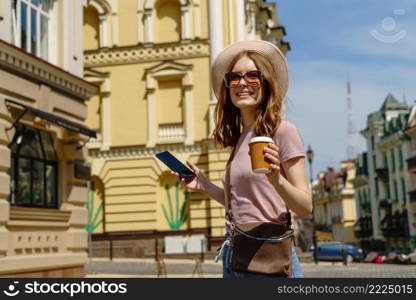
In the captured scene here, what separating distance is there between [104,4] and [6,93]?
18426 mm

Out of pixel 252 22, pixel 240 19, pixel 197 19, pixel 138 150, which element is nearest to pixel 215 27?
pixel 197 19

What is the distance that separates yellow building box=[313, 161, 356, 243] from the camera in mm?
91875

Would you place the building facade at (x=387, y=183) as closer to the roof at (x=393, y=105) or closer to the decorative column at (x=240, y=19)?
the roof at (x=393, y=105)

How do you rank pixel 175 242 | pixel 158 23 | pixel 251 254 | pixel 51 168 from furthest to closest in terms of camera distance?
pixel 158 23 < pixel 175 242 < pixel 51 168 < pixel 251 254

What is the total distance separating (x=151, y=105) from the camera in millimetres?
29984

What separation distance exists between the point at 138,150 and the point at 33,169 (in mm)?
14850

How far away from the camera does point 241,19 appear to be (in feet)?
97.7

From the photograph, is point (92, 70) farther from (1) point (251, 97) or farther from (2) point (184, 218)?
(1) point (251, 97)

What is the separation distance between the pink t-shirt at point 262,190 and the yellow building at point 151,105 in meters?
24.4

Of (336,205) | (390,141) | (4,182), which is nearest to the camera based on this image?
(4,182)

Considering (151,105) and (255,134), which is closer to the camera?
(255,134)

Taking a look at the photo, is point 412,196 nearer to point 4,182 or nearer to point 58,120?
point 58,120

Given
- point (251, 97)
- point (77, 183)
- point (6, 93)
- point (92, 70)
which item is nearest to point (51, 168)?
point (77, 183)

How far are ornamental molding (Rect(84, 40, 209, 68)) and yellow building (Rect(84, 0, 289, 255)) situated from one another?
0.05 metres
